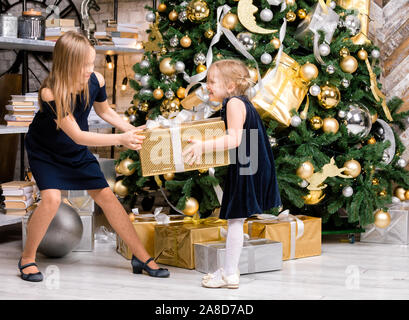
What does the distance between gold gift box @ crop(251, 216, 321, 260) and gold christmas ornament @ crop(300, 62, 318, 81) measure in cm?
78

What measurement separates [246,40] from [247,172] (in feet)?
3.12

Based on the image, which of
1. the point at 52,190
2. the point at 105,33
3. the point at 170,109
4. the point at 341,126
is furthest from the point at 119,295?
the point at 105,33

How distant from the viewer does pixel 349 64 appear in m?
3.47

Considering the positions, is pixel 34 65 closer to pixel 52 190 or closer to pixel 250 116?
pixel 52 190

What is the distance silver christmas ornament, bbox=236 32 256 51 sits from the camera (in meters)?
3.35

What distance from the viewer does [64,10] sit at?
16.8 feet

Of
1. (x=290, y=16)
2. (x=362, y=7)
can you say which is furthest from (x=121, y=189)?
(x=362, y=7)

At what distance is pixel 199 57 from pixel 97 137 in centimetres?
99

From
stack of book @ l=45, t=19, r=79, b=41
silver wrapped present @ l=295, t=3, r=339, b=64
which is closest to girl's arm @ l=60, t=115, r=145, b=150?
silver wrapped present @ l=295, t=3, r=339, b=64

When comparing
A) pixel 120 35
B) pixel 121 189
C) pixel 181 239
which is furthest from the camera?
pixel 120 35

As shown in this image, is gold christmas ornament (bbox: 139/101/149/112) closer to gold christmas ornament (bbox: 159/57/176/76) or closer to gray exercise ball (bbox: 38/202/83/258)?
gold christmas ornament (bbox: 159/57/176/76)

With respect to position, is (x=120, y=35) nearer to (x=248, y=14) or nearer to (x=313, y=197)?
(x=248, y=14)

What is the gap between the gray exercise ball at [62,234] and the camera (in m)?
3.21

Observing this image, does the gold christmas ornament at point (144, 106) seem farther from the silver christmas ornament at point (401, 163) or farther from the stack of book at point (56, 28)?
the silver christmas ornament at point (401, 163)
